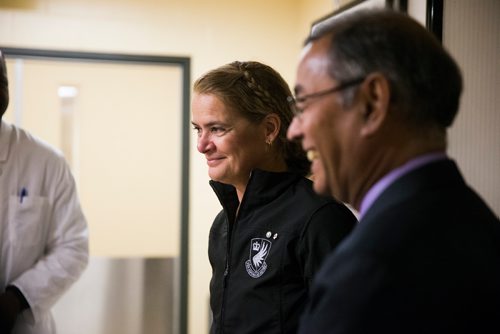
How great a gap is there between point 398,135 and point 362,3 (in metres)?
1.38

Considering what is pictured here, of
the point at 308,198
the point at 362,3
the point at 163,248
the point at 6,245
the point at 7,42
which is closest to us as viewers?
the point at 308,198

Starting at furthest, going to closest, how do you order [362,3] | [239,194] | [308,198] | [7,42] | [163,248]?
[163,248], [7,42], [362,3], [239,194], [308,198]

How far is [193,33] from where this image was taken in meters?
3.23

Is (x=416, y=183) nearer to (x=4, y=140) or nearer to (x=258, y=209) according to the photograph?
(x=258, y=209)

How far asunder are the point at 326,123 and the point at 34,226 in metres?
1.39

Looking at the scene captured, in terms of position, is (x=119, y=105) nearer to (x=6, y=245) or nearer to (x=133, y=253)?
(x=133, y=253)

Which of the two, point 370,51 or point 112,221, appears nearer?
point 370,51

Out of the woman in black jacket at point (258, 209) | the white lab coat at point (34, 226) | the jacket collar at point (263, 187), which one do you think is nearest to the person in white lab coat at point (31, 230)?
the white lab coat at point (34, 226)

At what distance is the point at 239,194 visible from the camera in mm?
1360

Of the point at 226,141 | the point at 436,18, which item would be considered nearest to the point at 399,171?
the point at 226,141

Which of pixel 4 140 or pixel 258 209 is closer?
pixel 258 209

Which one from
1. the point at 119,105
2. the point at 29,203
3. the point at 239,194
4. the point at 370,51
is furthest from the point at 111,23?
the point at 370,51

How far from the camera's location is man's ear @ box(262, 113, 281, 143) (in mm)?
1342

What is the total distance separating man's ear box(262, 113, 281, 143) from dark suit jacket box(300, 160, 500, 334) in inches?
28.0
